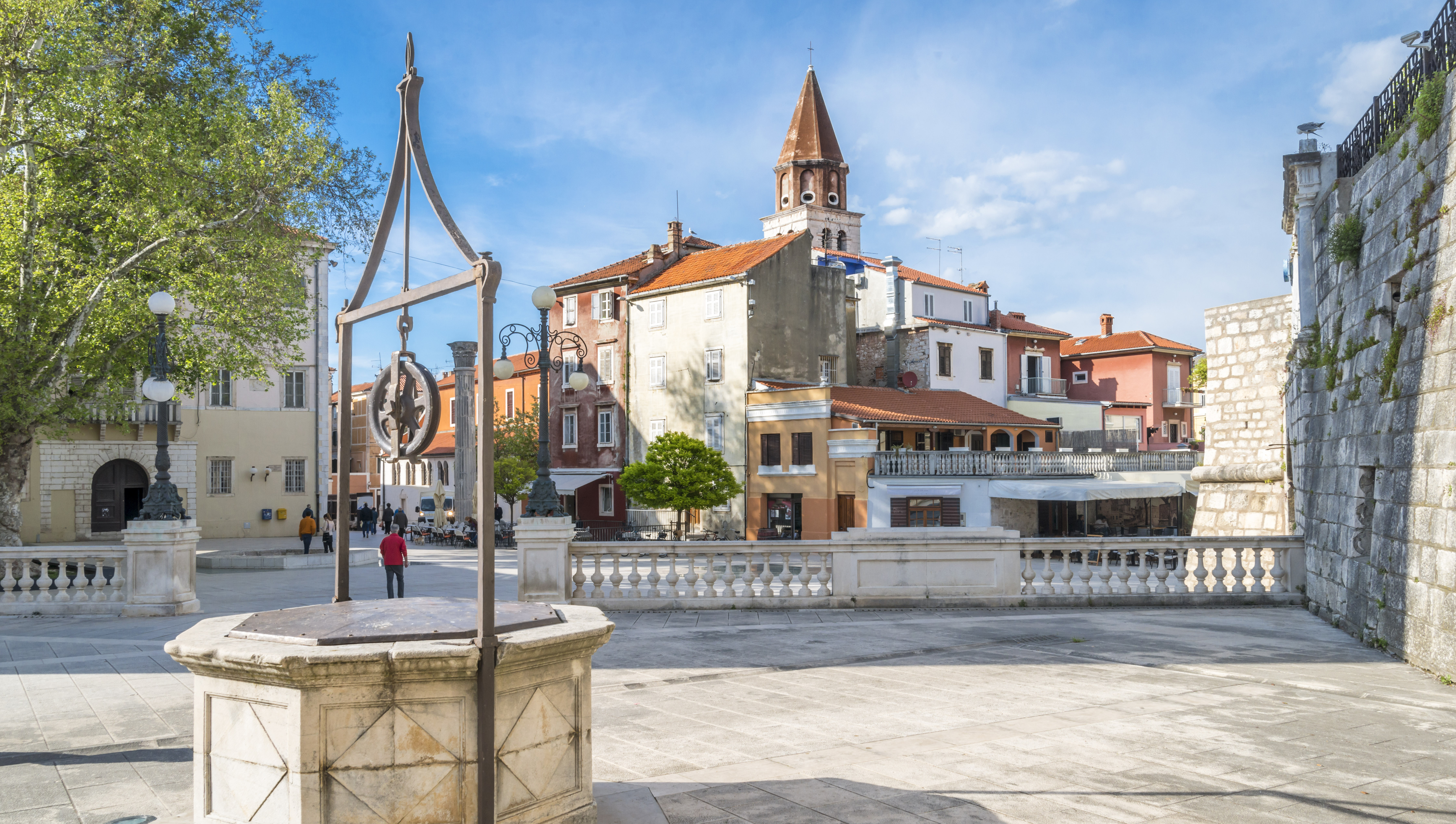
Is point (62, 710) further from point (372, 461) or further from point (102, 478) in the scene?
point (372, 461)

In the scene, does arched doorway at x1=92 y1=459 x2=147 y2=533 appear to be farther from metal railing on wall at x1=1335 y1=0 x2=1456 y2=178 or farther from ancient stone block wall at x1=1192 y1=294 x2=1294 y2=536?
metal railing on wall at x1=1335 y1=0 x2=1456 y2=178

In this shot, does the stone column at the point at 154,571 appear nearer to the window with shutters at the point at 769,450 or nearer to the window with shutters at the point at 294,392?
the window with shutters at the point at 294,392

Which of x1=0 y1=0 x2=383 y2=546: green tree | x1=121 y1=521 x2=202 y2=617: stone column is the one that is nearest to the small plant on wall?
x1=121 y1=521 x2=202 y2=617: stone column

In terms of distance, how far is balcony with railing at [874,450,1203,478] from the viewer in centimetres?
3659

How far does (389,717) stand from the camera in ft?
13.6

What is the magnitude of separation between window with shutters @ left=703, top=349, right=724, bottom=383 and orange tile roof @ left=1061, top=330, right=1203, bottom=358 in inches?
1041

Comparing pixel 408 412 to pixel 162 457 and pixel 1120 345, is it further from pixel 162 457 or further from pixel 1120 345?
pixel 1120 345

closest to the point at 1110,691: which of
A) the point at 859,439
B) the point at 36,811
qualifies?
the point at 36,811

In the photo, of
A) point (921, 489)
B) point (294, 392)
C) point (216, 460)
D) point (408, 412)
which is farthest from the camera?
point (294, 392)

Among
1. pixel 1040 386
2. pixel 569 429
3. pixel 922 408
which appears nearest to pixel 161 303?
pixel 922 408

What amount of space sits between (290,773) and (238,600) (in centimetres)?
1467

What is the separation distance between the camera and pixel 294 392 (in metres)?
39.0

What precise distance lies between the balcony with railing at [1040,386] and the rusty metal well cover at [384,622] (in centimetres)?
4686

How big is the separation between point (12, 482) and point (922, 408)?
1236 inches
